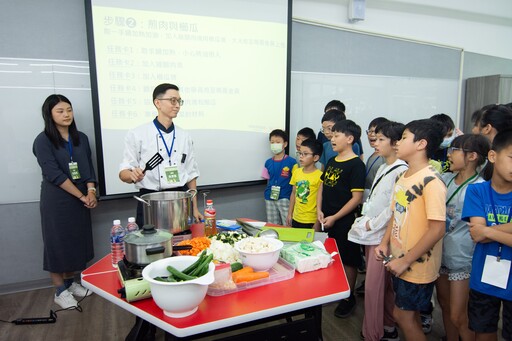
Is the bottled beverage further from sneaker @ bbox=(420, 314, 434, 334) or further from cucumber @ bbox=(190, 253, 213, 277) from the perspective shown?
sneaker @ bbox=(420, 314, 434, 334)

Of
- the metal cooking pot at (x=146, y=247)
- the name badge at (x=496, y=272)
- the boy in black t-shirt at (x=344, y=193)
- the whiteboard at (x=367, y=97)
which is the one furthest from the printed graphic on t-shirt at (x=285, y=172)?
the metal cooking pot at (x=146, y=247)

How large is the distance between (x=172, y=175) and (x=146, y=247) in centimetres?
102

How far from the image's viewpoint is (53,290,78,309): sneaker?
2539 mm

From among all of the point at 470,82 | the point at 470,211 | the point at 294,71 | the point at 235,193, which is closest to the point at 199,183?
the point at 235,193

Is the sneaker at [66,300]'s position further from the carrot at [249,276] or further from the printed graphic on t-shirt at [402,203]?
the printed graphic on t-shirt at [402,203]

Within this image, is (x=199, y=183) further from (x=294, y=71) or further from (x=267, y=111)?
(x=294, y=71)

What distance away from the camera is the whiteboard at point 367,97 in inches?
142

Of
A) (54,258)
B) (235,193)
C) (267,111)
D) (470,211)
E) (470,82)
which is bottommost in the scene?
(54,258)

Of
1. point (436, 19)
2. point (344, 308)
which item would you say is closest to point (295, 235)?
point (344, 308)

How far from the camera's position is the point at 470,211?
152 centimetres

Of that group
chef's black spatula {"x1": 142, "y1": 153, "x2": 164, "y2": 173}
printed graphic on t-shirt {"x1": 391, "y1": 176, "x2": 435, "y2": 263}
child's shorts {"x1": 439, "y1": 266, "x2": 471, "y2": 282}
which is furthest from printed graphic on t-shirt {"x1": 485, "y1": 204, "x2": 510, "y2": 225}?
chef's black spatula {"x1": 142, "y1": 153, "x2": 164, "y2": 173}

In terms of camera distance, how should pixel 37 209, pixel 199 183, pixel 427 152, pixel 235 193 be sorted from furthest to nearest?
pixel 235 193
pixel 199 183
pixel 37 209
pixel 427 152

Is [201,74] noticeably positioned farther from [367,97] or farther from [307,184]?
[367,97]

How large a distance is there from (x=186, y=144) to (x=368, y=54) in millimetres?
2623
